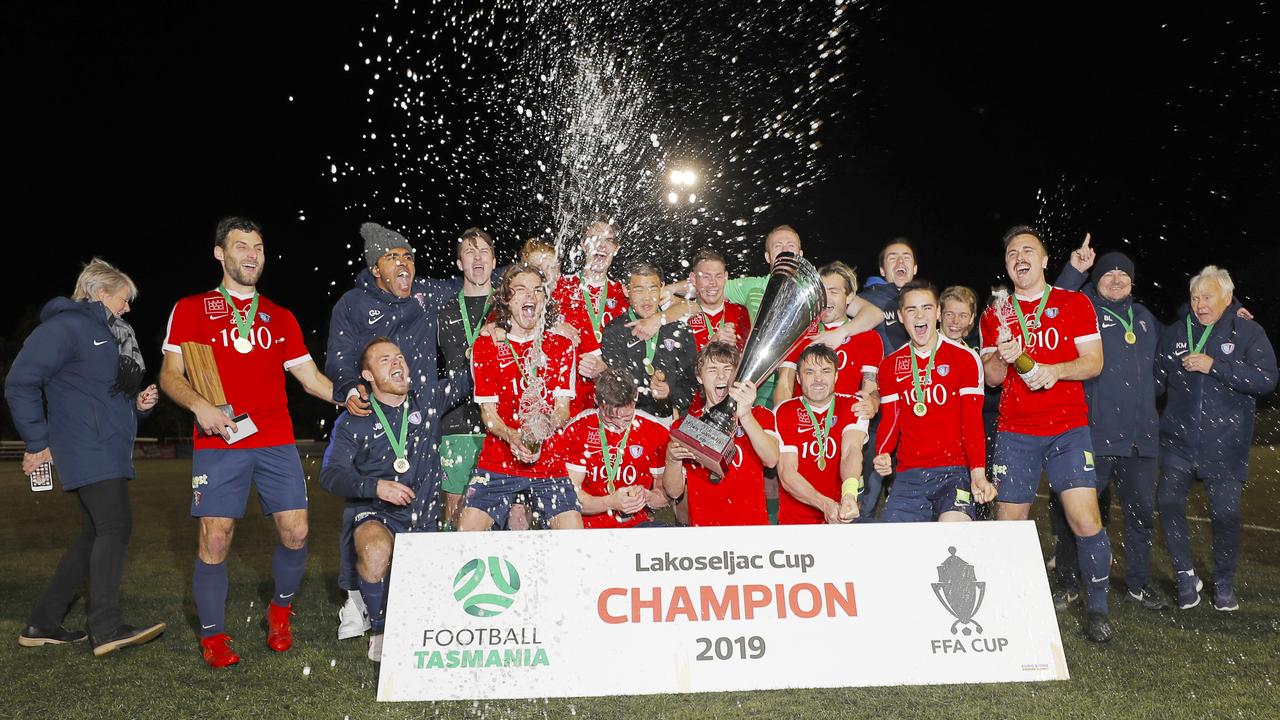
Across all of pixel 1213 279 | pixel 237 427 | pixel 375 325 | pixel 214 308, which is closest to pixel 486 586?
pixel 237 427

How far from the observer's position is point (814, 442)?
230 inches

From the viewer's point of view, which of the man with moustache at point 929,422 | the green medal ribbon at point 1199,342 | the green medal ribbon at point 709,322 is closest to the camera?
the man with moustache at point 929,422

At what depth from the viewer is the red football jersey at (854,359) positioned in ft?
21.5

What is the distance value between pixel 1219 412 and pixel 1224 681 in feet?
9.92

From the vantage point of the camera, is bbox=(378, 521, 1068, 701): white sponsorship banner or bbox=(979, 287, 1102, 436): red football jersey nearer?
bbox=(378, 521, 1068, 701): white sponsorship banner

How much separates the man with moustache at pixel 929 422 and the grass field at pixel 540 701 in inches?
45.1

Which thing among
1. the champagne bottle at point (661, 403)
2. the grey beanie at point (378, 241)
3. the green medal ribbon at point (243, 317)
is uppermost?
the grey beanie at point (378, 241)

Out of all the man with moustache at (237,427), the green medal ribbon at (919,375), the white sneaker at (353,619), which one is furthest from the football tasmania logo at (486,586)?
the green medal ribbon at (919,375)

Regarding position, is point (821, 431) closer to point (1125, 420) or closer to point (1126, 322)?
point (1125, 420)

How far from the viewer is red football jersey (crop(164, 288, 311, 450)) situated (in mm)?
5398

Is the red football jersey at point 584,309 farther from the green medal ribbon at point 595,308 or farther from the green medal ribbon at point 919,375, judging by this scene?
the green medal ribbon at point 919,375

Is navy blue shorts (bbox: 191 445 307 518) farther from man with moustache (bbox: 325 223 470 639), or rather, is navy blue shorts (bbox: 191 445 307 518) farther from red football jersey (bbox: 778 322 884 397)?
red football jersey (bbox: 778 322 884 397)

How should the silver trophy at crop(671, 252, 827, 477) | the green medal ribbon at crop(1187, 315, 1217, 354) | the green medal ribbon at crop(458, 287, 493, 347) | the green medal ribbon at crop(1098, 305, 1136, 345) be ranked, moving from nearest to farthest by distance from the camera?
the silver trophy at crop(671, 252, 827, 477)
the green medal ribbon at crop(458, 287, 493, 347)
the green medal ribbon at crop(1098, 305, 1136, 345)
the green medal ribbon at crop(1187, 315, 1217, 354)

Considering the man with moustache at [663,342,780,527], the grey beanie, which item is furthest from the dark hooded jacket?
the man with moustache at [663,342,780,527]
